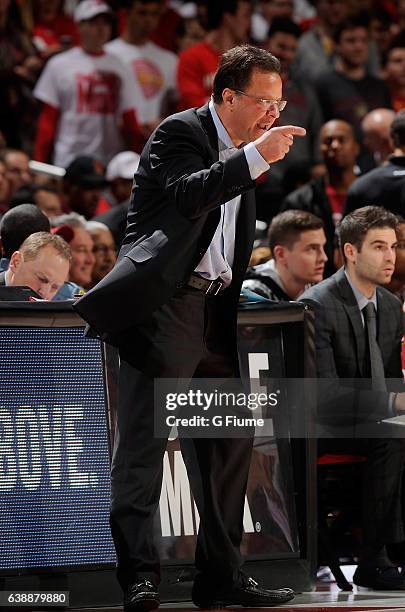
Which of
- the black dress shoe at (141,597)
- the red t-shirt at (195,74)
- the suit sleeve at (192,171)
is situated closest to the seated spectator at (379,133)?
the red t-shirt at (195,74)

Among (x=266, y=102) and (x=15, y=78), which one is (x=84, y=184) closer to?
(x=15, y=78)

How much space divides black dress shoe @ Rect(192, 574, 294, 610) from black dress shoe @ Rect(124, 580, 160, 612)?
1.01 feet

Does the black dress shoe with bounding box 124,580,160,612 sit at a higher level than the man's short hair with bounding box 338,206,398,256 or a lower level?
lower

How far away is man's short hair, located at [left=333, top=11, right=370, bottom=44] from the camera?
35.3 ft

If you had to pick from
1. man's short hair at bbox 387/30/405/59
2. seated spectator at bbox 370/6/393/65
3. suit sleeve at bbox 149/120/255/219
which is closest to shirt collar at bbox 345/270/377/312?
suit sleeve at bbox 149/120/255/219

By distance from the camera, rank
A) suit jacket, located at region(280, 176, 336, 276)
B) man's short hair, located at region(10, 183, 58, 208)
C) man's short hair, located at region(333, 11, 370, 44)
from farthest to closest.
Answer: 1. man's short hair, located at region(333, 11, 370, 44)
2. man's short hair, located at region(10, 183, 58, 208)
3. suit jacket, located at region(280, 176, 336, 276)

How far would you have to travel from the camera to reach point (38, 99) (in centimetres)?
996

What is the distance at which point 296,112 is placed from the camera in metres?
9.90

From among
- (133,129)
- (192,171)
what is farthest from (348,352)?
(133,129)

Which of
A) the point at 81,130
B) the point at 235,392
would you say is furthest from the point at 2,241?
the point at 81,130

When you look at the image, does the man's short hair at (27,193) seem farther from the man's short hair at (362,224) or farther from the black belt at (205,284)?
the black belt at (205,284)

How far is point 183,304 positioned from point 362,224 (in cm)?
165

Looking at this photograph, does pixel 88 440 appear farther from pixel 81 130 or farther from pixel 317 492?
pixel 81 130

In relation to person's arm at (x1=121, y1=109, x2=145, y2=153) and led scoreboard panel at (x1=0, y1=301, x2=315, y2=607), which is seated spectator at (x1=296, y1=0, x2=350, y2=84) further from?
led scoreboard panel at (x1=0, y1=301, x2=315, y2=607)
